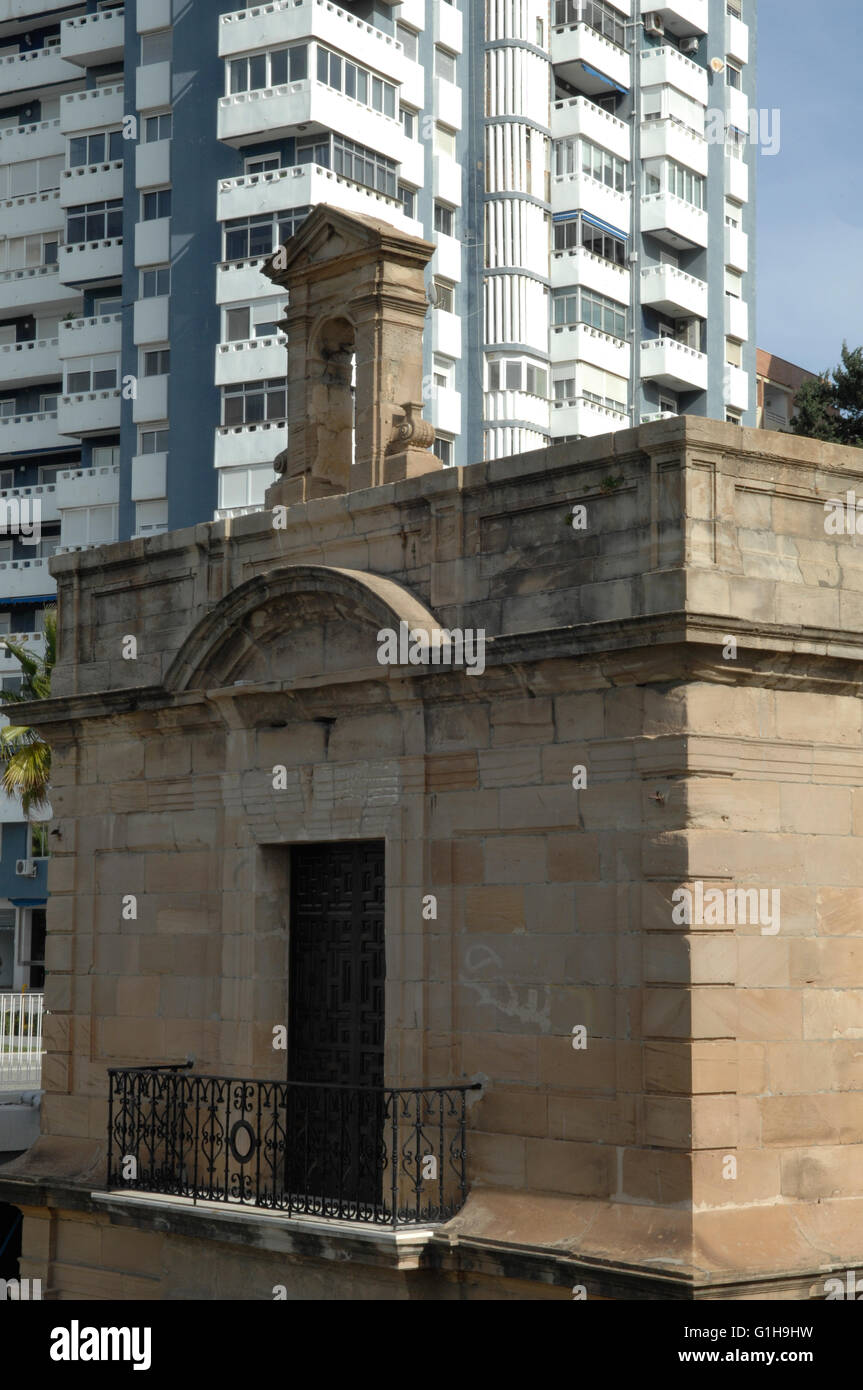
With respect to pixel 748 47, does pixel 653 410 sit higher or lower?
lower

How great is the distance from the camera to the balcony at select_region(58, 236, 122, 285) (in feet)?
131

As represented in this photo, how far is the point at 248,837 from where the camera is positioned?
48.8 ft

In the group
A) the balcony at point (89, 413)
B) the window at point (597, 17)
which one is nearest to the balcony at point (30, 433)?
the balcony at point (89, 413)

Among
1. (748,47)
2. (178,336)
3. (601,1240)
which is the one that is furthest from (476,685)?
(748,47)

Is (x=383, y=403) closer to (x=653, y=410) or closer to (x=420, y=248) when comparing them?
(x=420, y=248)

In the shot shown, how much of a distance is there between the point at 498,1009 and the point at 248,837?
2904mm

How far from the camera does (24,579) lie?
42.1 meters

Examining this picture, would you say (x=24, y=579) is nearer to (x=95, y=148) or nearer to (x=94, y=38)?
(x=95, y=148)

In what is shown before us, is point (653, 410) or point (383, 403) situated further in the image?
point (653, 410)

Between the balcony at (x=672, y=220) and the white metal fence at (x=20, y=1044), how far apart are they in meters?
24.6

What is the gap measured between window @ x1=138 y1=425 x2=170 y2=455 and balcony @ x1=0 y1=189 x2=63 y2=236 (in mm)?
6330

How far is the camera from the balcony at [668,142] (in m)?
42.6

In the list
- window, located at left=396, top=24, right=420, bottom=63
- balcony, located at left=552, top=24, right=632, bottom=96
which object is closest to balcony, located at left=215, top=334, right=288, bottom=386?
window, located at left=396, top=24, right=420, bottom=63
